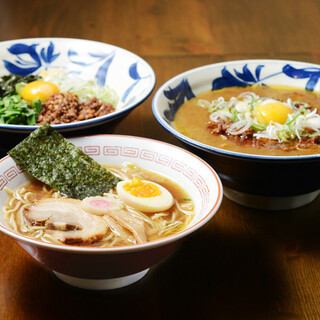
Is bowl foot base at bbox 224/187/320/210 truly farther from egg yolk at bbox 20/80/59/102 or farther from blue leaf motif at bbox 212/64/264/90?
egg yolk at bbox 20/80/59/102

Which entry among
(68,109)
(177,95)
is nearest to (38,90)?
(68,109)

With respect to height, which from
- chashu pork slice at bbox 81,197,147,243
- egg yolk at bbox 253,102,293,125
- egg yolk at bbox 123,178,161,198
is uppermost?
chashu pork slice at bbox 81,197,147,243

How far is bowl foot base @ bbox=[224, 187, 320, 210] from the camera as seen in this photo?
1.70 m

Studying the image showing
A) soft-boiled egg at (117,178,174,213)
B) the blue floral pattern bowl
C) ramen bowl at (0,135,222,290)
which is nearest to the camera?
ramen bowl at (0,135,222,290)

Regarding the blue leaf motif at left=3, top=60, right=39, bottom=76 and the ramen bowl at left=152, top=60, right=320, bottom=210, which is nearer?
the ramen bowl at left=152, top=60, right=320, bottom=210

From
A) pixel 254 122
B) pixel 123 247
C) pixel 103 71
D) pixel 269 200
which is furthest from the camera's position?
pixel 103 71

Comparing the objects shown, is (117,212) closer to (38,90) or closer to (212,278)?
(212,278)

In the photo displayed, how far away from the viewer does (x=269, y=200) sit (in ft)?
5.59

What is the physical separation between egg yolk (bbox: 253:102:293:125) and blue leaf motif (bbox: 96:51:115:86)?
2.13 feet

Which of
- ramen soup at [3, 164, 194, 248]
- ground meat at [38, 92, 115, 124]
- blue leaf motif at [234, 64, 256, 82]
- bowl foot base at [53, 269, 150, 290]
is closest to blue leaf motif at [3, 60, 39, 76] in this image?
ground meat at [38, 92, 115, 124]

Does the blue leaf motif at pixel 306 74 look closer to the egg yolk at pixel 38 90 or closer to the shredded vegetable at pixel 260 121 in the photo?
the shredded vegetable at pixel 260 121

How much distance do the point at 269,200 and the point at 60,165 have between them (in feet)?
1.96

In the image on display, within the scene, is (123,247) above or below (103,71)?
above

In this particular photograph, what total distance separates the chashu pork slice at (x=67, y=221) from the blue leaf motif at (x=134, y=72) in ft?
2.68
